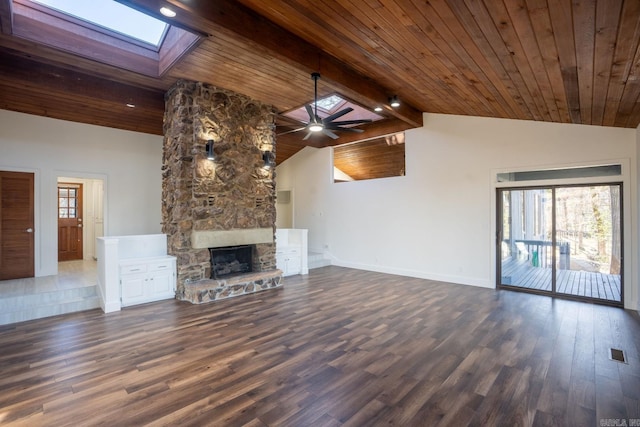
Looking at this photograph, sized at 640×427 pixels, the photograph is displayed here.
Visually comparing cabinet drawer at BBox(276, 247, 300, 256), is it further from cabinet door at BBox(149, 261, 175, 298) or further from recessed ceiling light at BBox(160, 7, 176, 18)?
recessed ceiling light at BBox(160, 7, 176, 18)

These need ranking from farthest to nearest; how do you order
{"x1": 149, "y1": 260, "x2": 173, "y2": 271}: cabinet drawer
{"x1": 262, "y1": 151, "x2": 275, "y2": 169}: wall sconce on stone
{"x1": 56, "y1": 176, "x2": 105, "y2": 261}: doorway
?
{"x1": 56, "y1": 176, "x2": 105, "y2": 261}: doorway < {"x1": 262, "y1": 151, "x2": 275, "y2": 169}: wall sconce on stone < {"x1": 149, "y1": 260, "x2": 173, "y2": 271}: cabinet drawer

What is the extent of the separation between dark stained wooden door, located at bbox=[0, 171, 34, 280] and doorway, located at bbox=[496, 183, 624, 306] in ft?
30.0

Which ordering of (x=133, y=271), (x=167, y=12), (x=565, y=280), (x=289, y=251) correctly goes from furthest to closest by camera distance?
1. (x=289, y=251)
2. (x=565, y=280)
3. (x=133, y=271)
4. (x=167, y=12)

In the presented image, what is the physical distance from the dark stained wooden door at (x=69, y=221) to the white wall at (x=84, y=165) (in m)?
2.34

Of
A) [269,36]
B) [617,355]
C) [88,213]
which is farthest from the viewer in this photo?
[88,213]

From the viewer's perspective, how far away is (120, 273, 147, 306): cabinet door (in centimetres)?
482

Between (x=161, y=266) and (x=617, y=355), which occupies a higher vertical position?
(x=161, y=266)

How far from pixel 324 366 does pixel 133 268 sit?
144 inches

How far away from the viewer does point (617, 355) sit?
3.26m

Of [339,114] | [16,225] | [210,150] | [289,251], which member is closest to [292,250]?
[289,251]

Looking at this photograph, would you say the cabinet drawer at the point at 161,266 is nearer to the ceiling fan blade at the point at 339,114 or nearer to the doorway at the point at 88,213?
the ceiling fan blade at the point at 339,114

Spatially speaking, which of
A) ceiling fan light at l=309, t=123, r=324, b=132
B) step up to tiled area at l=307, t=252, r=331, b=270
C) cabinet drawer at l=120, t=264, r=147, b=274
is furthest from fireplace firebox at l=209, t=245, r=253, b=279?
ceiling fan light at l=309, t=123, r=324, b=132

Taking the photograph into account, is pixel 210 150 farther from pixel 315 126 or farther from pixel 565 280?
pixel 565 280

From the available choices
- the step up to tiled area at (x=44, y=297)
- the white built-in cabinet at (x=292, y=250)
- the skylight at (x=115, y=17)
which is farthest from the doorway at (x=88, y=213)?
the skylight at (x=115, y=17)
